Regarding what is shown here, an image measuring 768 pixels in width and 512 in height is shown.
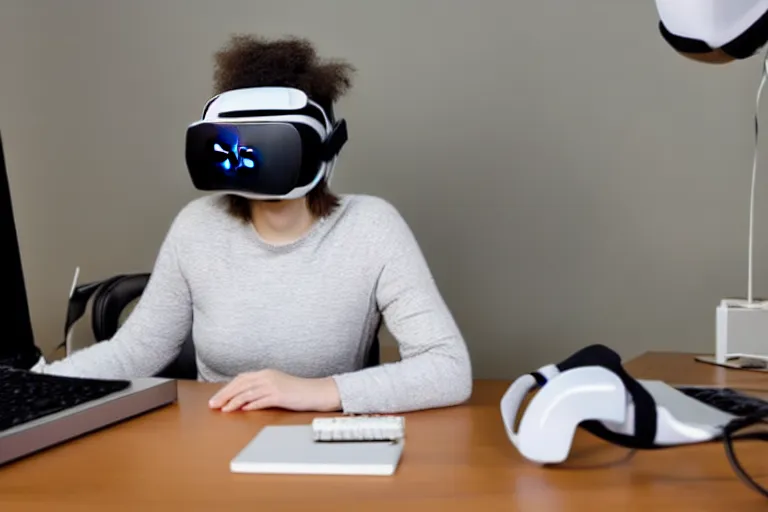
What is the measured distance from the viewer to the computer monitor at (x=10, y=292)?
3.37 ft

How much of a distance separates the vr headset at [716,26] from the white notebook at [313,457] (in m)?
0.59

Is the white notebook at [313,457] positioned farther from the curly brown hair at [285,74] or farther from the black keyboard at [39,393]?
the curly brown hair at [285,74]

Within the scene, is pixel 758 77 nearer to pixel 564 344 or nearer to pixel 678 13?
pixel 564 344

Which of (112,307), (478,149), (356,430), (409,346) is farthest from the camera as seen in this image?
(478,149)

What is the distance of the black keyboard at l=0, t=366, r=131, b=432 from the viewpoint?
91 cm

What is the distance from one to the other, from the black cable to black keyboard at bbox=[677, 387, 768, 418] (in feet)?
0.10

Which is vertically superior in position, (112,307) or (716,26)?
(716,26)

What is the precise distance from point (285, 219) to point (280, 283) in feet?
0.41

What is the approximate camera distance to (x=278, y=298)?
1460 mm

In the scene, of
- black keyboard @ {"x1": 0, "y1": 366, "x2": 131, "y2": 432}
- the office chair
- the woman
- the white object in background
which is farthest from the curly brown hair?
the white object in background

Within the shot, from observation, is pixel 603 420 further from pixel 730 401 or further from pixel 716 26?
pixel 716 26

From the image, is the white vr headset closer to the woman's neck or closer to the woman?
the woman

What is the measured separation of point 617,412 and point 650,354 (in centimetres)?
109

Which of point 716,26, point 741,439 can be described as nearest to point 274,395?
point 741,439
